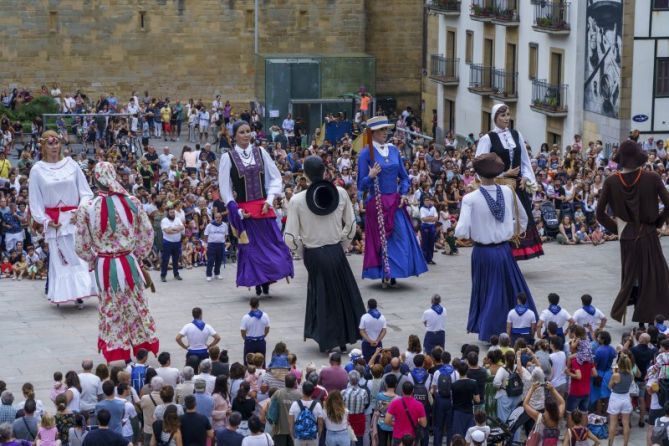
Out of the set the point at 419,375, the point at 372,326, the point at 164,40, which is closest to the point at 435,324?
the point at 372,326

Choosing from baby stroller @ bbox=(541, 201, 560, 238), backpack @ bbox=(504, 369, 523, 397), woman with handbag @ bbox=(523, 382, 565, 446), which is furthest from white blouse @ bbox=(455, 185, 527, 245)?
baby stroller @ bbox=(541, 201, 560, 238)

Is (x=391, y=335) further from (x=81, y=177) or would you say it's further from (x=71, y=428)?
(x=71, y=428)

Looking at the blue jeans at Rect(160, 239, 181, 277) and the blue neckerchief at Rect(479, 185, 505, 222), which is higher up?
the blue neckerchief at Rect(479, 185, 505, 222)

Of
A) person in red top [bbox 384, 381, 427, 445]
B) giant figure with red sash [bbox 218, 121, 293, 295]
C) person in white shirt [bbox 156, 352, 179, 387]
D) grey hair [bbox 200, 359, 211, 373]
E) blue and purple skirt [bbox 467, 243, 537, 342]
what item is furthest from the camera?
giant figure with red sash [bbox 218, 121, 293, 295]

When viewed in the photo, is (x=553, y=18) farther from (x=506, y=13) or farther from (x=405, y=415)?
(x=405, y=415)

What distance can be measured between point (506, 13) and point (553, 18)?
3120mm

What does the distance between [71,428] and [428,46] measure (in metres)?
34.3

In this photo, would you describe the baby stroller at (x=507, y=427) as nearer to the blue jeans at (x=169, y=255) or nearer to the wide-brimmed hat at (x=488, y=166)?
the wide-brimmed hat at (x=488, y=166)

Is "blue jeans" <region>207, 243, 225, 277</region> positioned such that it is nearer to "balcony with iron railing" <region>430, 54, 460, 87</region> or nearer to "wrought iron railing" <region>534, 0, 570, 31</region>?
"wrought iron railing" <region>534, 0, 570, 31</region>

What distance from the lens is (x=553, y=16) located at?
1492 inches

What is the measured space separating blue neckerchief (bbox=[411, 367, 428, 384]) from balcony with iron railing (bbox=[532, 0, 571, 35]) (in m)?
23.6

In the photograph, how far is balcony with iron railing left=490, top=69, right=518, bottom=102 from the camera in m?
40.9

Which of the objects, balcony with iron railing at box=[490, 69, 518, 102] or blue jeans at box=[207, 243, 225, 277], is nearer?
blue jeans at box=[207, 243, 225, 277]

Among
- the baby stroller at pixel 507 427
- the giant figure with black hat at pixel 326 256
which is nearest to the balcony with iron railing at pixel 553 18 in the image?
the giant figure with black hat at pixel 326 256
